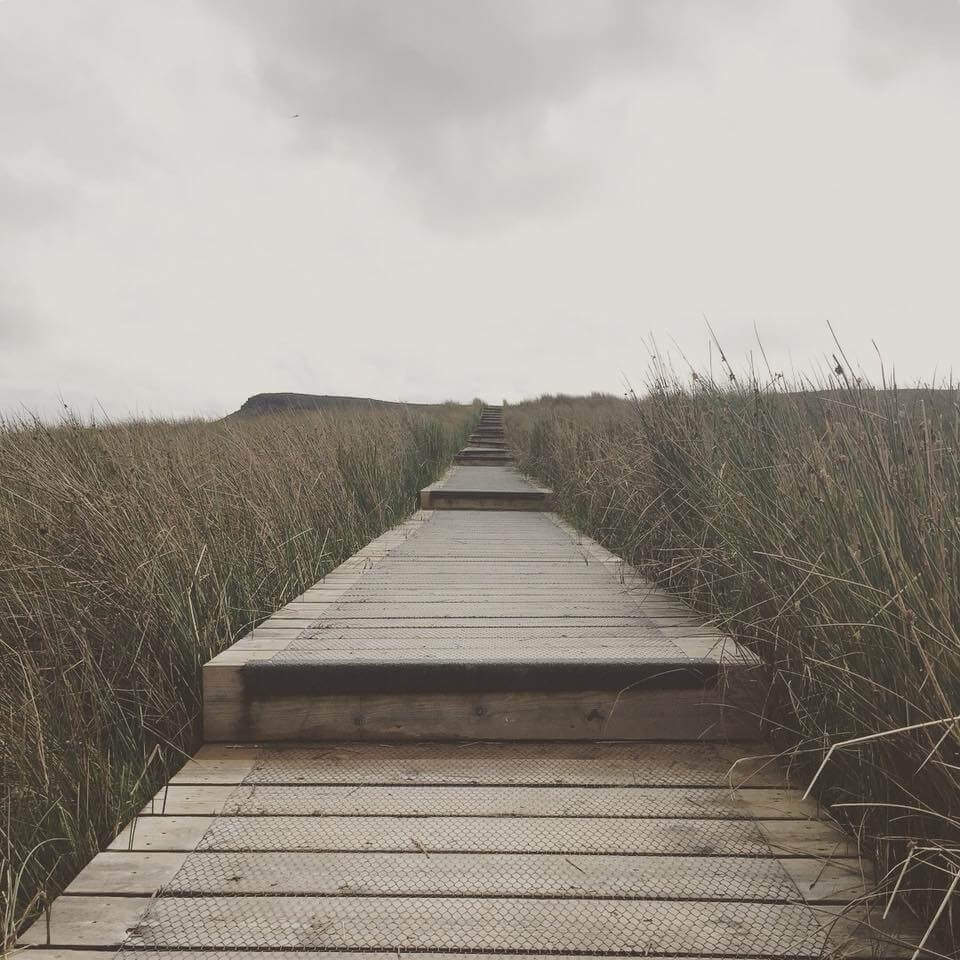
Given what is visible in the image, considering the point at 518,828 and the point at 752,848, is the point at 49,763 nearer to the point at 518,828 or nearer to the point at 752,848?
the point at 518,828

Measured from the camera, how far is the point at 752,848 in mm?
1125

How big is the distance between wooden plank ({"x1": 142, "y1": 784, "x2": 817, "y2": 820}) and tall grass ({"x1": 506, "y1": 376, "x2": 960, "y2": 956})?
13cm

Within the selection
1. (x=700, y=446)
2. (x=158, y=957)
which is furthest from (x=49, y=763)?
(x=700, y=446)

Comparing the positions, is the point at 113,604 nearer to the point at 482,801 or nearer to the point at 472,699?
the point at 472,699

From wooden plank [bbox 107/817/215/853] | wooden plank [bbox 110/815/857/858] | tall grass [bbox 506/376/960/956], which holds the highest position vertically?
tall grass [bbox 506/376/960/956]

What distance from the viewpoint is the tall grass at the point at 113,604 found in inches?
49.4

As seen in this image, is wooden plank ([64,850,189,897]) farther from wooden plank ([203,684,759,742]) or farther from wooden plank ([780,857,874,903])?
wooden plank ([780,857,874,903])

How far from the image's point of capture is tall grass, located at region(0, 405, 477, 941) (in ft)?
4.11

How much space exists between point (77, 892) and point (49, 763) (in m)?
0.45

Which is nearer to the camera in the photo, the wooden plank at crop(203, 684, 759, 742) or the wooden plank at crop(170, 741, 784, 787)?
the wooden plank at crop(170, 741, 784, 787)

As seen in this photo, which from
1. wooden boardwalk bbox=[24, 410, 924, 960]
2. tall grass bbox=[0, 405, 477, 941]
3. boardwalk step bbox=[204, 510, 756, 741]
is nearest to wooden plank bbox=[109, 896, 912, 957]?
wooden boardwalk bbox=[24, 410, 924, 960]

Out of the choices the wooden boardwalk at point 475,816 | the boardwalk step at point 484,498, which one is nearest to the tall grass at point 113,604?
the wooden boardwalk at point 475,816

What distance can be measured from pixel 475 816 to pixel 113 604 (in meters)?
1.16

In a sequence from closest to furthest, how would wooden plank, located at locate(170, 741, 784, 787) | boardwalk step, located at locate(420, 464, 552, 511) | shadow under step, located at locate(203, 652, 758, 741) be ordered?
wooden plank, located at locate(170, 741, 784, 787), shadow under step, located at locate(203, 652, 758, 741), boardwalk step, located at locate(420, 464, 552, 511)
